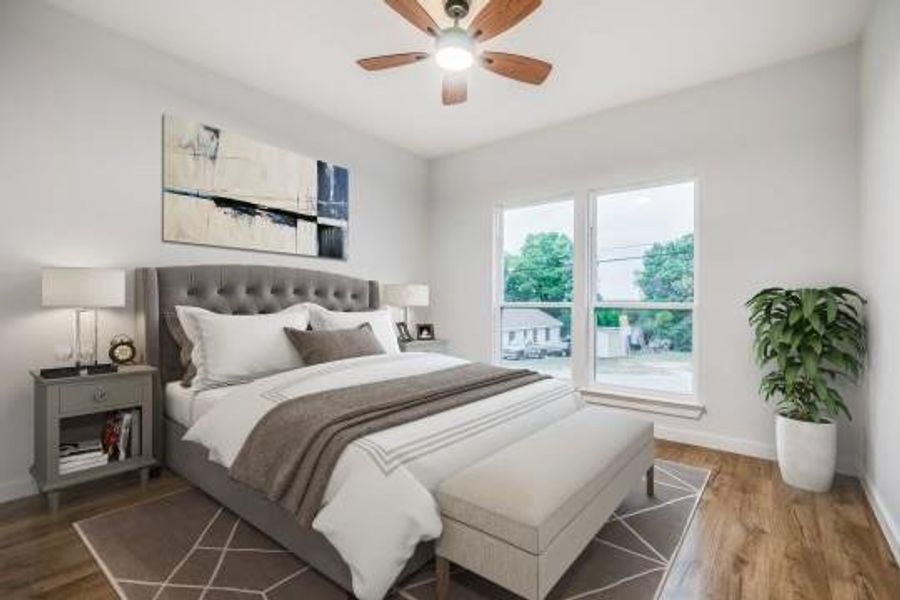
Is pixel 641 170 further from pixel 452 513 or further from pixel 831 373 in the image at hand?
pixel 452 513

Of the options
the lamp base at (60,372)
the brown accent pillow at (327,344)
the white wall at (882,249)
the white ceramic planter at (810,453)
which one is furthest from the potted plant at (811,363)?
the lamp base at (60,372)

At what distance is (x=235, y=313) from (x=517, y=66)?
2516 millimetres

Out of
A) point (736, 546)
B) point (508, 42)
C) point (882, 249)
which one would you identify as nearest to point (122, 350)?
point (508, 42)

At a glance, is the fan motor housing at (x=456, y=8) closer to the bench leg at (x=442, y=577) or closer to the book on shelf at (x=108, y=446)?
the bench leg at (x=442, y=577)

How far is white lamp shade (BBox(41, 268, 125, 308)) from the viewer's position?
2.23 m

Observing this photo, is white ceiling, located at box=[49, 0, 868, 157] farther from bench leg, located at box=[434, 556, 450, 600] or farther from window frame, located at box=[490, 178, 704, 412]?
bench leg, located at box=[434, 556, 450, 600]

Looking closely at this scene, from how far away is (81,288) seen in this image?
2266mm

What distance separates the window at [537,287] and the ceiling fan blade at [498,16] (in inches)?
88.8

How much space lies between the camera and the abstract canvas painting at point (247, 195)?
299cm

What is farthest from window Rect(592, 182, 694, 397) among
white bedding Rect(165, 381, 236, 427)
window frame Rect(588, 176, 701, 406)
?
white bedding Rect(165, 381, 236, 427)

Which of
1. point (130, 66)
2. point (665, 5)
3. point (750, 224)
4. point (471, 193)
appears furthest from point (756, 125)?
point (130, 66)

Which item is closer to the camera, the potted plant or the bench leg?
the bench leg

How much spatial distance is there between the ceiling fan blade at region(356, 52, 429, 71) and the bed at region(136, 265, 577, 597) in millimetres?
1696

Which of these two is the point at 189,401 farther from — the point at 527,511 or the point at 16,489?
the point at 527,511
